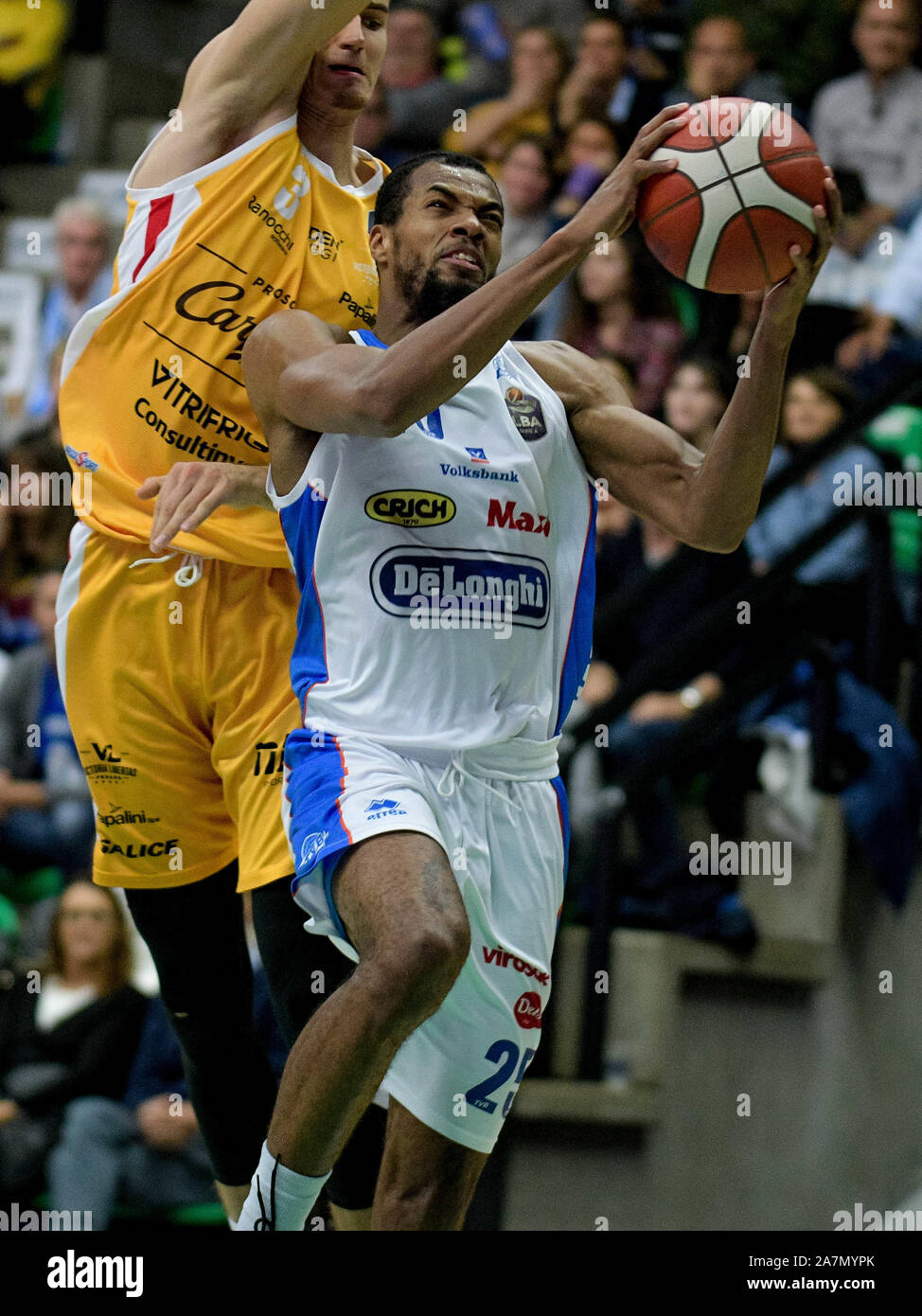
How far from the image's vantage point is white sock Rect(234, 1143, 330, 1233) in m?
3.77

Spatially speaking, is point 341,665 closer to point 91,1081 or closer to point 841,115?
point 91,1081

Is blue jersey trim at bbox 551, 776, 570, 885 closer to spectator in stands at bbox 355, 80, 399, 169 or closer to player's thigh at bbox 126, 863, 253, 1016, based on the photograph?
player's thigh at bbox 126, 863, 253, 1016

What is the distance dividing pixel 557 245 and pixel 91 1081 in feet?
13.1

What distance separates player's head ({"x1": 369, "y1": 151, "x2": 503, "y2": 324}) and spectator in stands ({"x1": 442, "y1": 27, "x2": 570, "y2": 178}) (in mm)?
4863

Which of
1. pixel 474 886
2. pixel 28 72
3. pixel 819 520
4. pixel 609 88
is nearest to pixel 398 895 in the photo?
pixel 474 886

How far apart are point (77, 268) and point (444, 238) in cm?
570

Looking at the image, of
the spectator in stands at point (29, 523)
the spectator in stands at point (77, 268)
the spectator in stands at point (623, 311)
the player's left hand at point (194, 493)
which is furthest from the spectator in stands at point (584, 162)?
the player's left hand at point (194, 493)

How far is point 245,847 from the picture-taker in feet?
14.6

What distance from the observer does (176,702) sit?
456 centimetres

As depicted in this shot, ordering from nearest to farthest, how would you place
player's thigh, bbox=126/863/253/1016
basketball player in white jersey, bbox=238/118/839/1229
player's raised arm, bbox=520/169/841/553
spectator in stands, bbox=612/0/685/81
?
basketball player in white jersey, bbox=238/118/839/1229 < player's raised arm, bbox=520/169/841/553 < player's thigh, bbox=126/863/253/1016 < spectator in stands, bbox=612/0/685/81

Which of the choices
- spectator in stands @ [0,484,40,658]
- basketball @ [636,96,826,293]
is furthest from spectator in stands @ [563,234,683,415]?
basketball @ [636,96,826,293]

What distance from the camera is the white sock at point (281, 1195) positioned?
149 inches

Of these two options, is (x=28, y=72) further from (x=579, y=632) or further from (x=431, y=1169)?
(x=431, y=1169)
